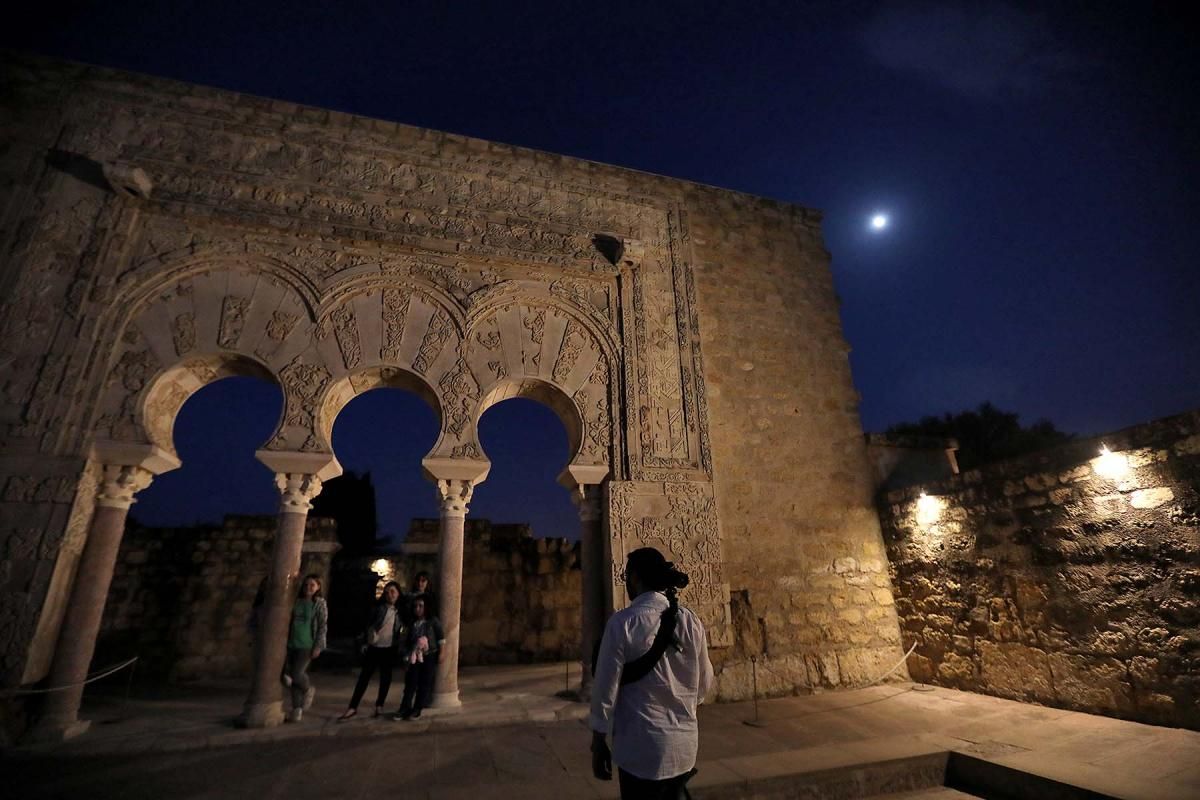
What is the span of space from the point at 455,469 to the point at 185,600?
5.86m

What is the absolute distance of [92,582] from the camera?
439 centimetres

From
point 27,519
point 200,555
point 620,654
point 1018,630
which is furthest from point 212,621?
point 1018,630

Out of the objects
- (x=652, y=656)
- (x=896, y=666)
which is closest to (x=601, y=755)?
(x=652, y=656)

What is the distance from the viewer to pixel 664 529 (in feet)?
18.2

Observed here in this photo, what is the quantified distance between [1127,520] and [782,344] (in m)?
3.75

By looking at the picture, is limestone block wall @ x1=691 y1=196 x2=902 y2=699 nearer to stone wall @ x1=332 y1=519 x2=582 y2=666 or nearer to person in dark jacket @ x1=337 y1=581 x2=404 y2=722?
person in dark jacket @ x1=337 y1=581 x2=404 y2=722

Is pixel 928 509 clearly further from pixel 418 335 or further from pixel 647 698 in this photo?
pixel 418 335

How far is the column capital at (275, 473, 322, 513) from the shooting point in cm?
482

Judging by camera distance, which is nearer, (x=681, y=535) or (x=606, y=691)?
(x=606, y=691)

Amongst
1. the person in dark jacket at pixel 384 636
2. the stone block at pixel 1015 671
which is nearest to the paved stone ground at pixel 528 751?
the stone block at pixel 1015 671

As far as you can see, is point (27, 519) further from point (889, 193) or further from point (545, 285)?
point (889, 193)

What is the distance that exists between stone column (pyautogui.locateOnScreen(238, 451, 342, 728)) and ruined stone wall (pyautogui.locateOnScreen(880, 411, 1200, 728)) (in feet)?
21.8

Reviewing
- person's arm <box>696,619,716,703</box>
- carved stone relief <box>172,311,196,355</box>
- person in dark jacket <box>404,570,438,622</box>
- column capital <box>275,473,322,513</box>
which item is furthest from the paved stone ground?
carved stone relief <box>172,311,196,355</box>

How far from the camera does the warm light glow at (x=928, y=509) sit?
232 inches
